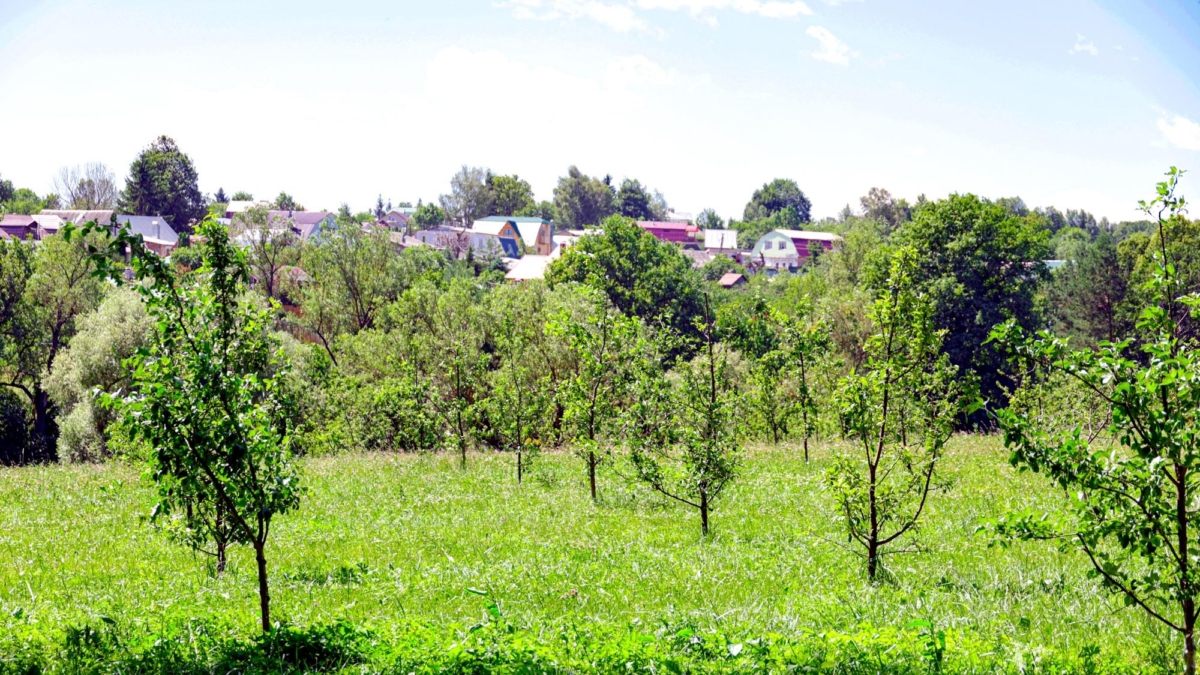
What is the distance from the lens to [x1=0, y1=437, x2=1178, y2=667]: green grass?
28.7 ft

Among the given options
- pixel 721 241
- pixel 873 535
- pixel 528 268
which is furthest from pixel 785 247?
pixel 873 535

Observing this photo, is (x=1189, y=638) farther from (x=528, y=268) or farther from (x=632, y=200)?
(x=632, y=200)

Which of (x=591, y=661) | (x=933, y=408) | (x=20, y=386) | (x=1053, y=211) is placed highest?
(x=1053, y=211)

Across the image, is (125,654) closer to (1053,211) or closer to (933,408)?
(933,408)

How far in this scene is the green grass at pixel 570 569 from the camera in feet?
28.7

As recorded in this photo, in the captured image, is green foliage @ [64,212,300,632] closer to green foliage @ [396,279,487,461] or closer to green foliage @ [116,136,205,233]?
green foliage @ [396,279,487,461]

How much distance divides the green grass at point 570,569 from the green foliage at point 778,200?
541ft

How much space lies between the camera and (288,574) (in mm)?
11148

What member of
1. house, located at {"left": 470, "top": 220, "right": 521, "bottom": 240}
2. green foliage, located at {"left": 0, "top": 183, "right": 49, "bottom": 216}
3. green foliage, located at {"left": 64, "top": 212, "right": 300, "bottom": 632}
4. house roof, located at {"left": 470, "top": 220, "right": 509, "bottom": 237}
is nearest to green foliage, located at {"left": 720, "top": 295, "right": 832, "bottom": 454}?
green foliage, located at {"left": 64, "top": 212, "right": 300, "bottom": 632}

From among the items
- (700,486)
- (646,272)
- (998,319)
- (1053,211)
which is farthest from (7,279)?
(1053,211)

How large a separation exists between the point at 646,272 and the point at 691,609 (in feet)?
149

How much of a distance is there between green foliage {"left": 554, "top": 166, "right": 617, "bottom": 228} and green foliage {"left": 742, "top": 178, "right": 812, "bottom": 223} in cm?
4279

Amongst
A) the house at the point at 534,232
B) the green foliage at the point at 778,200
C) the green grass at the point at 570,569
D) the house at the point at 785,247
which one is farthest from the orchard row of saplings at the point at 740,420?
the green foliage at the point at 778,200

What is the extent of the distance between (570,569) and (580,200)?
137 metres
